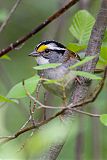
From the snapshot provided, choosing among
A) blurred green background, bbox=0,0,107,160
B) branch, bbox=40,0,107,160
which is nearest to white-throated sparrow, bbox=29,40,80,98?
branch, bbox=40,0,107,160

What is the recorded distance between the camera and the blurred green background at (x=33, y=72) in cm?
436

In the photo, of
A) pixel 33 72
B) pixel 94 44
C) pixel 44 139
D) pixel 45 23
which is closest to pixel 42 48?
pixel 94 44

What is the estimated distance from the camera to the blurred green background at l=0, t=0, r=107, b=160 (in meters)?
4.36

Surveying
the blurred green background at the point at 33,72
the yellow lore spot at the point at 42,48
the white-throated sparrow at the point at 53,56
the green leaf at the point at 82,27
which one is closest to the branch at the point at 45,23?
the green leaf at the point at 82,27

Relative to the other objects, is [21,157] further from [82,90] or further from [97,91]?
[82,90]

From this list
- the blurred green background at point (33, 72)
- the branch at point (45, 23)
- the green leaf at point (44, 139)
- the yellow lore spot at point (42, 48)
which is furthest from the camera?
the blurred green background at point (33, 72)

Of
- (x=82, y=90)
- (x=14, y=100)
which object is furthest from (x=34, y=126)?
(x=82, y=90)

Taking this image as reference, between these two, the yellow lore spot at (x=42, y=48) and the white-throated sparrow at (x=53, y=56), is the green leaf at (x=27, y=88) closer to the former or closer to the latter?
the white-throated sparrow at (x=53, y=56)

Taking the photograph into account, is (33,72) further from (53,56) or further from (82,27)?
(82,27)

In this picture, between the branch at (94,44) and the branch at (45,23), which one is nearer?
the branch at (45,23)

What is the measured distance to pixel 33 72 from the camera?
17.4ft

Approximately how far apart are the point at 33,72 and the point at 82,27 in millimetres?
2775

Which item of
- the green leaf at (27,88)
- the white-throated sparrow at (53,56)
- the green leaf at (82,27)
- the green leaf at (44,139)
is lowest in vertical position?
the green leaf at (44,139)

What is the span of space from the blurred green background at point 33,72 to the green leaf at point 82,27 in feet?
3.97
